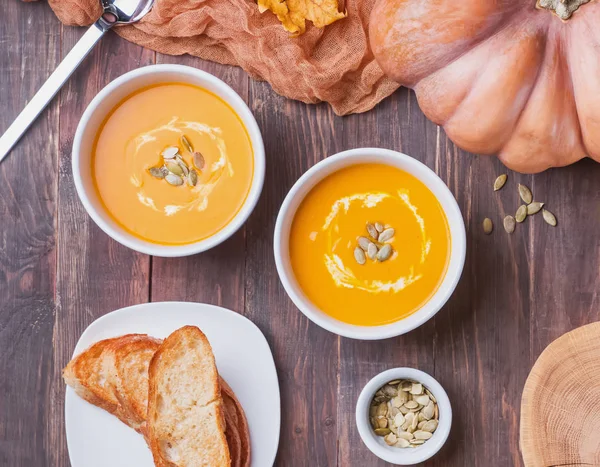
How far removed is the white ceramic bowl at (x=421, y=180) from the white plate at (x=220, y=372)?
0.18 m

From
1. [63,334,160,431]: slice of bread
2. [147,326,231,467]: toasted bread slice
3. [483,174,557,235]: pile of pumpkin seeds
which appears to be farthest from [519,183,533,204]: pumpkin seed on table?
[63,334,160,431]: slice of bread

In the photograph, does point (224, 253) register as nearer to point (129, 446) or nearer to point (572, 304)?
point (129, 446)

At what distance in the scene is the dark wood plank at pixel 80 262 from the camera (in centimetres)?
164

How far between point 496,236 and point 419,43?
0.47 metres

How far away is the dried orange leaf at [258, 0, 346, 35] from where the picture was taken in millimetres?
1517

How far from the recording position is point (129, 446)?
5.23 feet

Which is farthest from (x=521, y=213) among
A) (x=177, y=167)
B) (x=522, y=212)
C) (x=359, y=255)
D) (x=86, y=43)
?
(x=86, y=43)

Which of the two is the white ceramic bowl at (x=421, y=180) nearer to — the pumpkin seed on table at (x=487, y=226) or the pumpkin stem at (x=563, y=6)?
the pumpkin seed on table at (x=487, y=226)

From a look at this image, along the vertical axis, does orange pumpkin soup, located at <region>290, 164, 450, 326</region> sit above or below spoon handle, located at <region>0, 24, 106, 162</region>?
below

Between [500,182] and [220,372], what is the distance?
0.71 metres

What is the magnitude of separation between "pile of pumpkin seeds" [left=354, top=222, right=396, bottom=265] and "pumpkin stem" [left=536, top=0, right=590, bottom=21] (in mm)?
481

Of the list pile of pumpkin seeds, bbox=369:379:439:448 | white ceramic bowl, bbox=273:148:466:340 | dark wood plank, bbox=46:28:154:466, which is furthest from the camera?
dark wood plank, bbox=46:28:154:466

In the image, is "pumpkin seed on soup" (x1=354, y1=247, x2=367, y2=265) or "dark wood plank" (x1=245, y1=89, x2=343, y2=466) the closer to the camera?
"pumpkin seed on soup" (x1=354, y1=247, x2=367, y2=265)

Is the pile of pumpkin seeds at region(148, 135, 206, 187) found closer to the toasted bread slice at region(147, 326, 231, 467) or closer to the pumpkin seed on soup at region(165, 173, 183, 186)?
the pumpkin seed on soup at region(165, 173, 183, 186)
